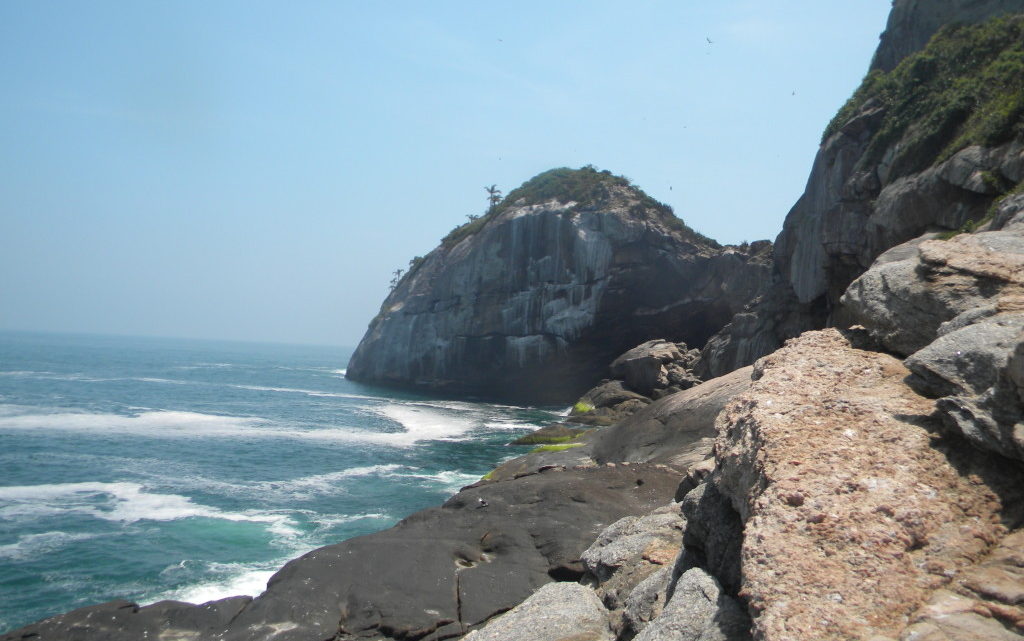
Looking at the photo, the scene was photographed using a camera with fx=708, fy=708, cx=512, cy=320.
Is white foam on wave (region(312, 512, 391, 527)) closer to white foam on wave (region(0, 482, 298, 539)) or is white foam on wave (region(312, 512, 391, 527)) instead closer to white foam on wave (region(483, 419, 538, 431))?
white foam on wave (region(0, 482, 298, 539))

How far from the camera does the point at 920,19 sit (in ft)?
122

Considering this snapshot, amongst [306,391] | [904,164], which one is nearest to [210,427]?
[306,391]

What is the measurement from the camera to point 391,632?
11.8 metres

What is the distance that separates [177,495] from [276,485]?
3.53 meters

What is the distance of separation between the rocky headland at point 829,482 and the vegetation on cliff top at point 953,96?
97mm

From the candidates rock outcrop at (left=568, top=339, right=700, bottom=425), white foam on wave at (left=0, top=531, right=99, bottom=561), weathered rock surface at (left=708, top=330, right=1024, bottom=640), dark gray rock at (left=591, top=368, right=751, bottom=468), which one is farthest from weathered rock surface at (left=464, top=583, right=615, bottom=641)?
rock outcrop at (left=568, top=339, right=700, bottom=425)

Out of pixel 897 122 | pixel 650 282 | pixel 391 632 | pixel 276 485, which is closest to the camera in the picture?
pixel 391 632

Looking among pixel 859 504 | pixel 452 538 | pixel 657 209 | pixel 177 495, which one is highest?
pixel 657 209

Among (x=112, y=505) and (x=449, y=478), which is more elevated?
(x=449, y=478)

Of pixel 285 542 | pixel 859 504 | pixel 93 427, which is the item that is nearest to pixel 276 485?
pixel 285 542

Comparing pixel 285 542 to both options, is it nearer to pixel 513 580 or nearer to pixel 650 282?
pixel 513 580

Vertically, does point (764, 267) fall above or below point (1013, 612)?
above

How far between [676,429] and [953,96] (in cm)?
1883

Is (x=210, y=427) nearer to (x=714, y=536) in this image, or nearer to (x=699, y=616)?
(x=714, y=536)
